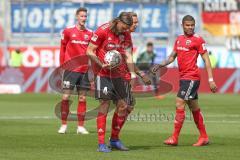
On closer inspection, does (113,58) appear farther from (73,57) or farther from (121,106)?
(73,57)

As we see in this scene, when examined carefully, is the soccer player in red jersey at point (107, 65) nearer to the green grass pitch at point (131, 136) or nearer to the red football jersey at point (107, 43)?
the red football jersey at point (107, 43)

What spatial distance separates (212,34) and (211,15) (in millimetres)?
995

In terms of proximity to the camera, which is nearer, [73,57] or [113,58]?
[113,58]

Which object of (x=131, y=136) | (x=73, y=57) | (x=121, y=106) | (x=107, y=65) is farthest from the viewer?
(x=73, y=57)

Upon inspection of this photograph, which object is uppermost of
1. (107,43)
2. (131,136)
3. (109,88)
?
(107,43)

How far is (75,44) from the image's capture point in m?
17.1

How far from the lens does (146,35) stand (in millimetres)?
44500

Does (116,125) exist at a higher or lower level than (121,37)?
lower

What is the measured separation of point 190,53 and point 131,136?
7.20 ft

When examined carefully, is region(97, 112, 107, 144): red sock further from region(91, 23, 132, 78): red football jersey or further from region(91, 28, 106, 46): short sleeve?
region(91, 28, 106, 46): short sleeve

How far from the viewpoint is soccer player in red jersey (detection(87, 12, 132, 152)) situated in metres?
13.4

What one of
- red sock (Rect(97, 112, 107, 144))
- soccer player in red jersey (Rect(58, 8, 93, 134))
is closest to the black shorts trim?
red sock (Rect(97, 112, 107, 144))

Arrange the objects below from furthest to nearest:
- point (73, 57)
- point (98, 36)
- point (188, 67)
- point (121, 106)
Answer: point (73, 57)
point (188, 67)
point (121, 106)
point (98, 36)

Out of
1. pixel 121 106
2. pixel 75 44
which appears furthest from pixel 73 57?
pixel 121 106
